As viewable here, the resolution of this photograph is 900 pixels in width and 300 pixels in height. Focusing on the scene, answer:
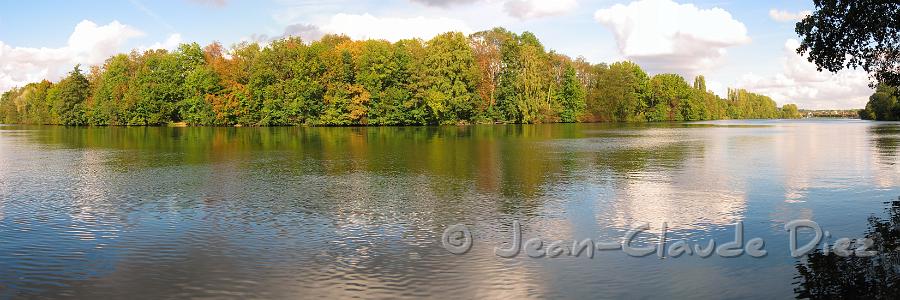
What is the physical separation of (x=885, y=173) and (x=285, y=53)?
284ft

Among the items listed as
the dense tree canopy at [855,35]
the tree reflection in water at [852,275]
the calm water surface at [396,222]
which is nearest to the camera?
the tree reflection in water at [852,275]

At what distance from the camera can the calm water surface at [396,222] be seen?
9.88 meters

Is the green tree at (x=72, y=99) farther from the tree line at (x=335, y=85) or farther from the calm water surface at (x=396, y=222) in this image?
the calm water surface at (x=396, y=222)

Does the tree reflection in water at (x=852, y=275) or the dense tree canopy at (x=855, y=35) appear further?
the dense tree canopy at (x=855, y=35)

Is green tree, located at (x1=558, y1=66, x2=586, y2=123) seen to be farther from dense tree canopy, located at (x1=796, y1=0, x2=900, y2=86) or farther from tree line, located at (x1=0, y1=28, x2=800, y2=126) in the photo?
dense tree canopy, located at (x1=796, y1=0, x2=900, y2=86)

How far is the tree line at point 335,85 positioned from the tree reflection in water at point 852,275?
8864cm

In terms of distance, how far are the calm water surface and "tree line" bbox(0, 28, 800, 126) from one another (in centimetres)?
7069

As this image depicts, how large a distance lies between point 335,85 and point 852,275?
94.1 m

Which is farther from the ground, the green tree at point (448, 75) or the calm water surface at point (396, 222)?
the green tree at point (448, 75)

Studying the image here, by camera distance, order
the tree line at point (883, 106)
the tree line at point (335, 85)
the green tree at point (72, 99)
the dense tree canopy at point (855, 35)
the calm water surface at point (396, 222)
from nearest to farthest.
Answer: the calm water surface at point (396, 222) → the dense tree canopy at point (855, 35) → the tree line at point (335, 85) → the green tree at point (72, 99) → the tree line at point (883, 106)

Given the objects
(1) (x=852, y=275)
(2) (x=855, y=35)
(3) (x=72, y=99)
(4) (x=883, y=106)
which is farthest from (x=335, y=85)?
(4) (x=883, y=106)

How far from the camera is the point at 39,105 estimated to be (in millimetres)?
140500

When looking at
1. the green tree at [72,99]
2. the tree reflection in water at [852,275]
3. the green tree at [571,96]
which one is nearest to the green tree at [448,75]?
the green tree at [571,96]

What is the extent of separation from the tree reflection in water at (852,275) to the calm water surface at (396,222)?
0.22m
